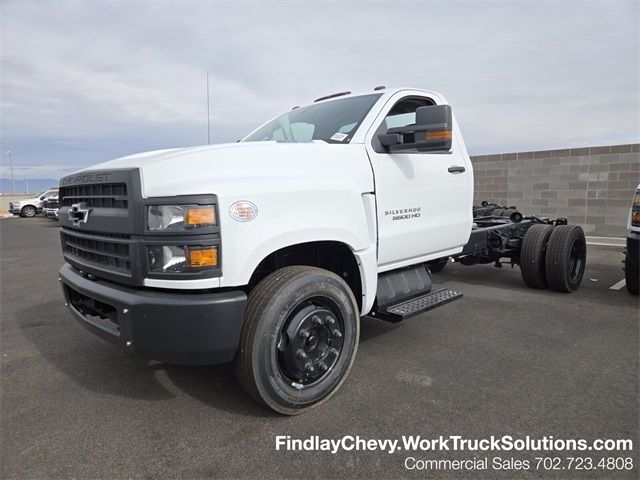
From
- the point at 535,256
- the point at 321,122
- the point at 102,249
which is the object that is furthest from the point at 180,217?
the point at 535,256

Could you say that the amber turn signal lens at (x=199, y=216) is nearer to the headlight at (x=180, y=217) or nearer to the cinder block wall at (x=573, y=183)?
the headlight at (x=180, y=217)

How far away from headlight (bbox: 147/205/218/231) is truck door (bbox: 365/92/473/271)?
54.4 inches

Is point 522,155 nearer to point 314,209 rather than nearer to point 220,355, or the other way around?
point 314,209

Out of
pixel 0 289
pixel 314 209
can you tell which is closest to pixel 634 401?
pixel 314 209

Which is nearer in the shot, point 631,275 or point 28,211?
point 631,275

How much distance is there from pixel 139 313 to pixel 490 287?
5.05 m

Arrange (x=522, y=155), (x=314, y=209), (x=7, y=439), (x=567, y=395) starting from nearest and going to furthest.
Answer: (x=7, y=439), (x=314, y=209), (x=567, y=395), (x=522, y=155)

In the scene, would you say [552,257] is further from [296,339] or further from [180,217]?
[180,217]

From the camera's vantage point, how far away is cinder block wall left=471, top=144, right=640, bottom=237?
10164 millimetres

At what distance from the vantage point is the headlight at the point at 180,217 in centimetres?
221

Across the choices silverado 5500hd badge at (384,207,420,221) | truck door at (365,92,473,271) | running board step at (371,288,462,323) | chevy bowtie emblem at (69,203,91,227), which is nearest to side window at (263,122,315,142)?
truck door at (365,92,473,271)

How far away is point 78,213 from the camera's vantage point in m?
2.82

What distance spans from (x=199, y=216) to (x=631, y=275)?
531cm

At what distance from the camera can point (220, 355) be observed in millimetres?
2344
